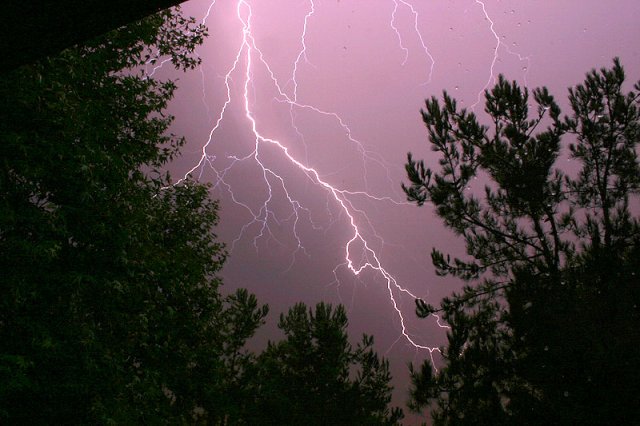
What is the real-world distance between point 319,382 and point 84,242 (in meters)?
9.25

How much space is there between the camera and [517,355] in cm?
623

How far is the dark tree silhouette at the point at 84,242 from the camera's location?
4578 millimetres

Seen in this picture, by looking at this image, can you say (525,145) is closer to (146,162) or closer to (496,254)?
(496,254)

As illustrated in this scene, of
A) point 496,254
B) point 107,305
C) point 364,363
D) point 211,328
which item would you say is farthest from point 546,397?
point 364,363

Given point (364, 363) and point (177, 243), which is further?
point (364, 363)

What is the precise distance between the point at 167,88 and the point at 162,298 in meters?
3.41

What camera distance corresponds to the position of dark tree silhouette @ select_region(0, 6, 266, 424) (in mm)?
4578

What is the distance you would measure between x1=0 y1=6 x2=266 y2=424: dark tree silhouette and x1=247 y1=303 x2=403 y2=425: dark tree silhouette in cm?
618

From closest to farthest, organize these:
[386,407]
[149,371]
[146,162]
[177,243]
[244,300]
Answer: [149,371] → [146,162] → [177,243] → [386,407] → [244,300]

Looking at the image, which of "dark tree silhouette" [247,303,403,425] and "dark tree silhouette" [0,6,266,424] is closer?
"dark tree silhouette" [0,6,266,424]

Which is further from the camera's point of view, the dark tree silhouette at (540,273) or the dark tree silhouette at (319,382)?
the dark tree silhouette at (319,382)

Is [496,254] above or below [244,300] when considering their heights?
below

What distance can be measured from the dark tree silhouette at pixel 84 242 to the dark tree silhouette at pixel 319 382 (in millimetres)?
6184

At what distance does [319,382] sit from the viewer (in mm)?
12727
